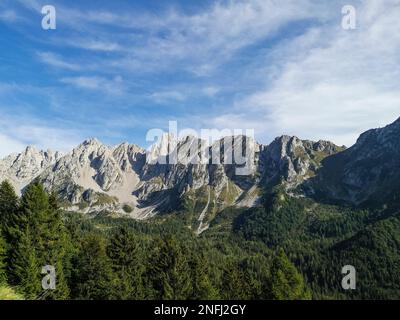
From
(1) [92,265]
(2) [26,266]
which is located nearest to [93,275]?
(1) [92,265]

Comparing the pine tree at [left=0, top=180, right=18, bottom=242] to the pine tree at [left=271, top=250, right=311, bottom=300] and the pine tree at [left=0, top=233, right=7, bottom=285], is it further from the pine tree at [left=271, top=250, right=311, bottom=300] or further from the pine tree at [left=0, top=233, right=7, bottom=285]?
the pine tree at [left=271, top=250, right=311, bottom=300]

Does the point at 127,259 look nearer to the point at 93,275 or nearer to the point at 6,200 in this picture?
the point at 93,275

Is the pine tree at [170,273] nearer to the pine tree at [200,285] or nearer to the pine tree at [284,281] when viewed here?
the pine tree at [200,285]

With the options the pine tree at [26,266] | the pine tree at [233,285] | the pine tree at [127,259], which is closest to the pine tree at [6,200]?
the pine tree at [26,266]

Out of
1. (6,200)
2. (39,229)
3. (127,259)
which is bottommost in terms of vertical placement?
(127,259)

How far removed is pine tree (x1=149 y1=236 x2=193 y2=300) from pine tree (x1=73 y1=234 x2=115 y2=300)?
930 cm

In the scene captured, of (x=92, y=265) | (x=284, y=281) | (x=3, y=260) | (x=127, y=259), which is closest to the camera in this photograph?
(x=3, y=260)

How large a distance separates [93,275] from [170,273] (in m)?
12.9

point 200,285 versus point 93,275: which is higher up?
point 93,275

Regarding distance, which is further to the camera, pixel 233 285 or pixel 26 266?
pixel 233 285

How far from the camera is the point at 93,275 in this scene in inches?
2302

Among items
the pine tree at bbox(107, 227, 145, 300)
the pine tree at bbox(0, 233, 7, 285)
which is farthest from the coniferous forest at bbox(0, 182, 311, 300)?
the pine tree at bbox(0, 233, 7, 285)
